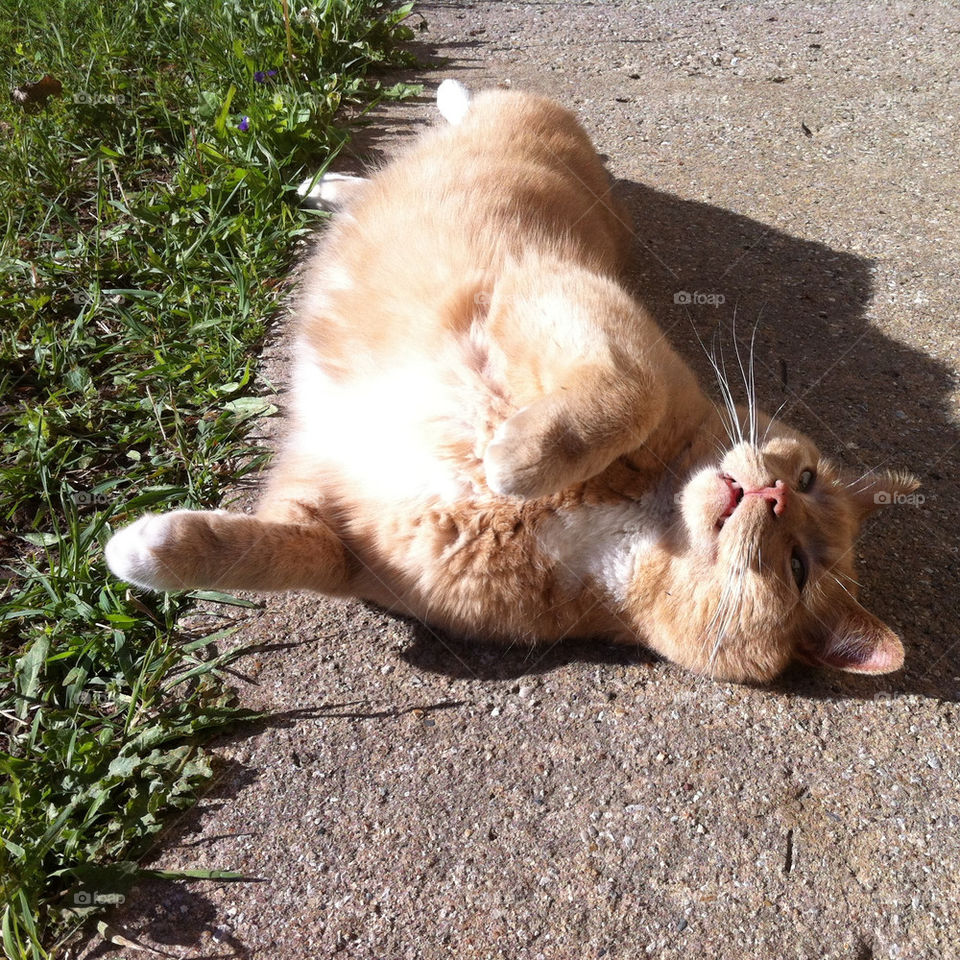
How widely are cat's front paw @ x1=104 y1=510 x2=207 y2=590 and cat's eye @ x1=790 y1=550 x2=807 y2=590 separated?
1792mm

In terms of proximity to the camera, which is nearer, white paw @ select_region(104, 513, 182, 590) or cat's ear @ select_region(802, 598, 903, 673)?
white paw @ select_region(104, 513, 182, 590)

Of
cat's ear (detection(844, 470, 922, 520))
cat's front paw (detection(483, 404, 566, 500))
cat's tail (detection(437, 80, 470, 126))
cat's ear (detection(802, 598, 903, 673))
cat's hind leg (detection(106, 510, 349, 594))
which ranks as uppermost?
cat's tail (detection(437, 80, 470, 126))

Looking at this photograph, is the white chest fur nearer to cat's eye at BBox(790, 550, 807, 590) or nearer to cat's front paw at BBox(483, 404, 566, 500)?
cat's front paw at BBox(483, 404, 566, 500)

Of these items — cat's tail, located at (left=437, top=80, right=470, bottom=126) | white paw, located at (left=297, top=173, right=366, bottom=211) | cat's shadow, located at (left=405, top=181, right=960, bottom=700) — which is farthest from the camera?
cat's tail, located at (left=437, top=80, right=470, bottom=126)

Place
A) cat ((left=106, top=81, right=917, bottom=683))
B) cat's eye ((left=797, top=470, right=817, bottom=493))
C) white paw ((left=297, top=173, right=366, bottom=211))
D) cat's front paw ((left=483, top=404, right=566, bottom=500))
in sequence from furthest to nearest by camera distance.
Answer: white paw ((left=297, top=173, right=366, bottom=211)) < cat's eye ((left=797, top=470, right=817, bottom=493)) < cat ((left=106, top=81, right=917, bottom=683)) < cat's front paw ((left=483, top=404, right=566, bottom=500))

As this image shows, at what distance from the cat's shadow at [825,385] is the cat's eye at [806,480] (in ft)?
1.23

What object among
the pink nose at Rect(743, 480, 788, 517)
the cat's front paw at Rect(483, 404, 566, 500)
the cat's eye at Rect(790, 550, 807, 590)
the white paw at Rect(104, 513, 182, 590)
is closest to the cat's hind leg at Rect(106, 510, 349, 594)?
the white paw at Rect(104, 513, 182, 590)

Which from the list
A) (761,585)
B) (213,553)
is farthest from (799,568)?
(213,553)

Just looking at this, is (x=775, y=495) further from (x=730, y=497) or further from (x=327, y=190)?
(x=327, y=190)

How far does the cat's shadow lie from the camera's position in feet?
8.07

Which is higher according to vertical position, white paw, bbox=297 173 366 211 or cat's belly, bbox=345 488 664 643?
white paw, bbox=297 173 366 211

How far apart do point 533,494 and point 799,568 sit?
962 mm

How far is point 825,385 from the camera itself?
10.6 ft

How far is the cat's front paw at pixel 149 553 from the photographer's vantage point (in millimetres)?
2105
